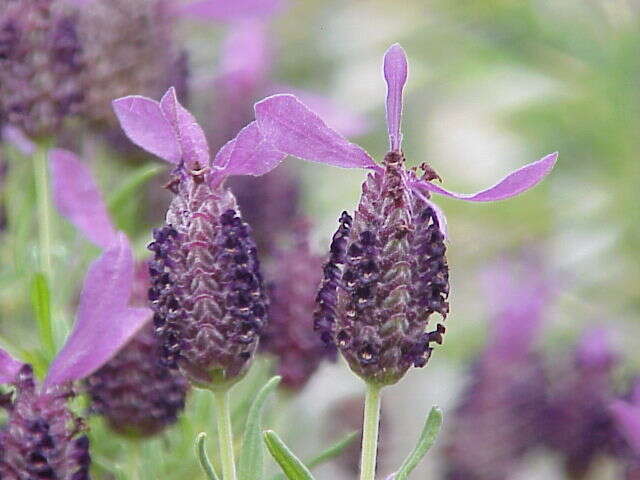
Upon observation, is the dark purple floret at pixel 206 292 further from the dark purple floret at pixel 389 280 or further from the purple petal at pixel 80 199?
the purple petal at pixel 80 199

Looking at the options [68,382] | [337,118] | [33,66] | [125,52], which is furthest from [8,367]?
[337,118]

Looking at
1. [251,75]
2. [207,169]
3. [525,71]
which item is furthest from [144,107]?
[525,71]

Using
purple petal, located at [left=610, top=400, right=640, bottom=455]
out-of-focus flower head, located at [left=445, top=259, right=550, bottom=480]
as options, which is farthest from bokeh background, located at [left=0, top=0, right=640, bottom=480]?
purple petal, located at [left=610, top=400, right=640, bottom=455]

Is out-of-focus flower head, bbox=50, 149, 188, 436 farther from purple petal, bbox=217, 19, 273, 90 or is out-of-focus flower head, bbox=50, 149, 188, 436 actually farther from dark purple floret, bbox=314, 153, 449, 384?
purple petal, bbox=217, 19, 273, 90

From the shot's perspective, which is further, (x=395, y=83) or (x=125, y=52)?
(x=125, y=52)

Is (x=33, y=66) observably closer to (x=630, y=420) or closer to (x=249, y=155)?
(x=249, y=155)

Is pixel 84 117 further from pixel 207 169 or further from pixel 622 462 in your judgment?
pixel 622 462
